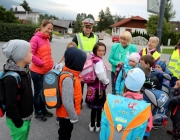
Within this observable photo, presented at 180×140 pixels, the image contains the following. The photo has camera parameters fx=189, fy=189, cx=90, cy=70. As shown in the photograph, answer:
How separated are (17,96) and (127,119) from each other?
1.18 meters

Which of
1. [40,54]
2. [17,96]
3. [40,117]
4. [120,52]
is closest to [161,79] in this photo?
[120,52]

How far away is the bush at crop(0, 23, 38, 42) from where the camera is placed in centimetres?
1848

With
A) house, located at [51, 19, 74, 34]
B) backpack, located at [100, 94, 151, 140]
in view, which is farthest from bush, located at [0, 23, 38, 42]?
house, located at [51, 19, 74, 34]

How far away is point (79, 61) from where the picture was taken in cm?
219

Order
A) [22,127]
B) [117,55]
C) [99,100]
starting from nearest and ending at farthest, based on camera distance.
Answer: [22,127]
[99,100]
[117,55]

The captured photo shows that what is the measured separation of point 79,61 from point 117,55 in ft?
5.74

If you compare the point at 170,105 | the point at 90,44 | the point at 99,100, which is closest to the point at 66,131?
the point at 99,100

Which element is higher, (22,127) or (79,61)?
(79,61)

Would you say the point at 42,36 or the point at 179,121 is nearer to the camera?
the point at 179,121

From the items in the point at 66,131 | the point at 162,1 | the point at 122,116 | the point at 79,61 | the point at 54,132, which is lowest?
the point at 54,132

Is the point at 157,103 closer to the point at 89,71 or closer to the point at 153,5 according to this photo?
the point at 89,71

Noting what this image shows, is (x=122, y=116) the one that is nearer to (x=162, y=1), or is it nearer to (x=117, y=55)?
(x=117, y=55)

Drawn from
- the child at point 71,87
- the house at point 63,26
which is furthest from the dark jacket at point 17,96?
the house at point 63,26

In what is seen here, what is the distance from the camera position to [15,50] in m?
2.03
